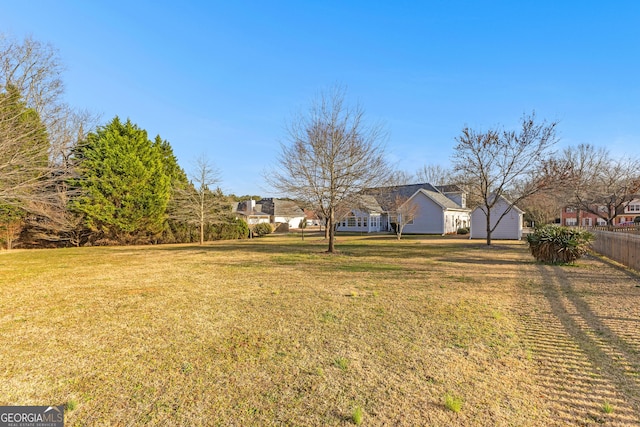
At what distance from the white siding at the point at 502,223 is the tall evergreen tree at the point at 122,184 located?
25127 millimetres

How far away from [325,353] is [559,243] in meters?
12.2

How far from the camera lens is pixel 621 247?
12.5 m

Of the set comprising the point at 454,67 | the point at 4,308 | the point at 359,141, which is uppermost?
the point at 454,67

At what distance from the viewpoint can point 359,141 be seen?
1575 cm

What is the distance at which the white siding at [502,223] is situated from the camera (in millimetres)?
27938

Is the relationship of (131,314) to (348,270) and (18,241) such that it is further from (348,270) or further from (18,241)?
(18,241)

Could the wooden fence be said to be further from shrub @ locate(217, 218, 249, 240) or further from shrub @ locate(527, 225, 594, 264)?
shrub @ locate(217, 218, 249, 240)

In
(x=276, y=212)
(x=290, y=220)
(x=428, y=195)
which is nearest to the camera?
(x=428, y=195)

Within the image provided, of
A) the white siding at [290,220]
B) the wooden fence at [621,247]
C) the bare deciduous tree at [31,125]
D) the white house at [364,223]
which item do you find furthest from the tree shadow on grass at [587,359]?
the white siding at [290,220]

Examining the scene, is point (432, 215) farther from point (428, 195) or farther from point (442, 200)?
point (442, 200)

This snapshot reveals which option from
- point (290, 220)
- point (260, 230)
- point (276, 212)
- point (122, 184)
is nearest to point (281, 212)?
point (276, 212)

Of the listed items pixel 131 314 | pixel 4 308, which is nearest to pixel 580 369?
pixel 131 314

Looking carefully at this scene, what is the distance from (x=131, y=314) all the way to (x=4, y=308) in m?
2.79

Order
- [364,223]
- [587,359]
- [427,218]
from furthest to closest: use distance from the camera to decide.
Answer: [364,223] < [427,218] < [587,359]
